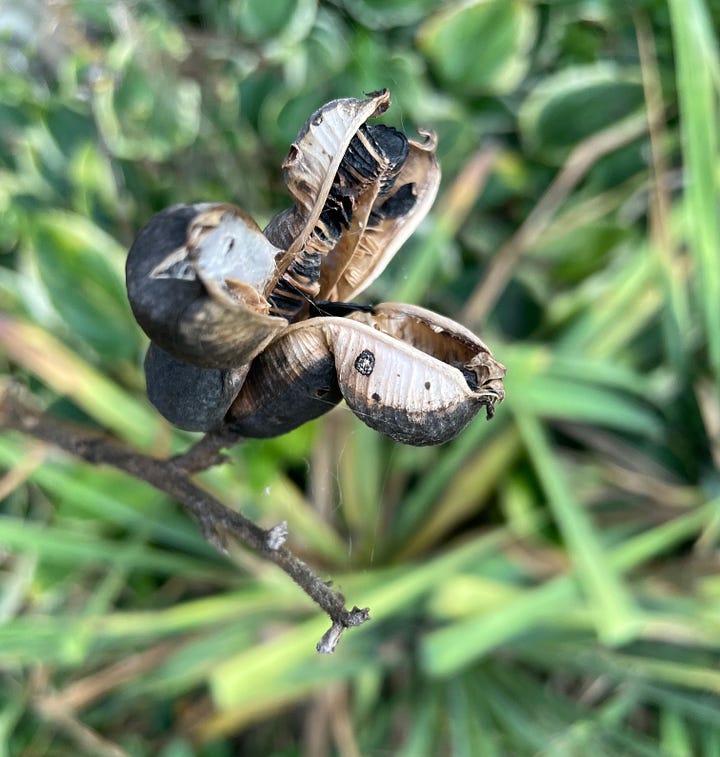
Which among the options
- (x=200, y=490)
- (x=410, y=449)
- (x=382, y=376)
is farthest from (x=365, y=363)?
(x=410, y=449)

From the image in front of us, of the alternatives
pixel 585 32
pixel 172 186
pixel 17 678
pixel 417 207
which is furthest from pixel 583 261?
pixel 17 678

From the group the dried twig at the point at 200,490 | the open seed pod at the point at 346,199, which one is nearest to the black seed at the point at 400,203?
the open seed pod at the point at 346,199

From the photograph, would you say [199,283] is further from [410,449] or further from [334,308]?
[410,449]

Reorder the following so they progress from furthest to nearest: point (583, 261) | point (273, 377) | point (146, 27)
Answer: point (583, 261) → point (146, 27) → point (273, 377)

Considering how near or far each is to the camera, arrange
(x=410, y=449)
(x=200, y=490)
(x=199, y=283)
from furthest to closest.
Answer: (x=410, y=449)
(x=200, y=490)
(x=199, y=283)

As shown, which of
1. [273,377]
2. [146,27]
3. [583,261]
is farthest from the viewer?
[583,261]

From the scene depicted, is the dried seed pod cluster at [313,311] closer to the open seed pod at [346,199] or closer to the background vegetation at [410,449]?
the open seed pod at [346,199]

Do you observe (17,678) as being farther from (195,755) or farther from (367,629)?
(367,629)
